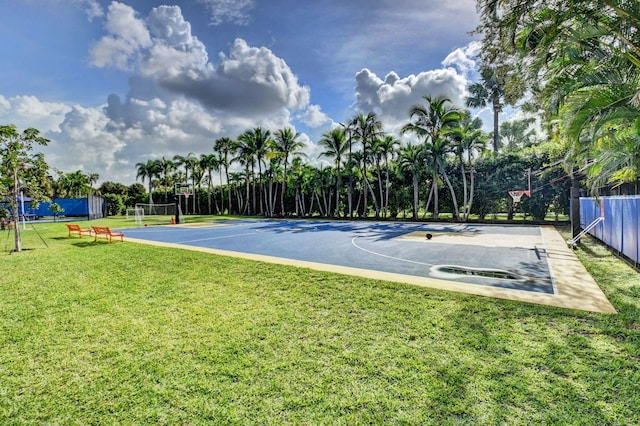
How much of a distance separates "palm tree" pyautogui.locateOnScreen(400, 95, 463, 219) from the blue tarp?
11929 millimetres

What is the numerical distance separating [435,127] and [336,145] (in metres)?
9.45

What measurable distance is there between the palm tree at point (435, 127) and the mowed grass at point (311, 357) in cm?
1848

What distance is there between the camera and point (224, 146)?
4184 cm

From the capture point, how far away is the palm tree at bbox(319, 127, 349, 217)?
29109 mm

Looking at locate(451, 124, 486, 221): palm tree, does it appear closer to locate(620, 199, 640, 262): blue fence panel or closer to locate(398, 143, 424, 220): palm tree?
locate(398, 143, 424, 220): palm tree

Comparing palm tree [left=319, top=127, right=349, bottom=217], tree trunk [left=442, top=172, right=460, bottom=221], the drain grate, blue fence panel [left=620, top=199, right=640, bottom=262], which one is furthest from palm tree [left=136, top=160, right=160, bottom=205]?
Result: blue fence panel [left=620, top=199, right=640, bottom=262]

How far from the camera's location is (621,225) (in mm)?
8758

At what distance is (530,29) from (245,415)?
9.55 m

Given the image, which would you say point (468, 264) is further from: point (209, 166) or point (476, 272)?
point (209, 166)

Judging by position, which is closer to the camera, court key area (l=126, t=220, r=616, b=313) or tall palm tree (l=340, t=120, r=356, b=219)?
court key area (l=126, t=220, r=616, b=313)

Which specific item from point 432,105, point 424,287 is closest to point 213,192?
point 432,105

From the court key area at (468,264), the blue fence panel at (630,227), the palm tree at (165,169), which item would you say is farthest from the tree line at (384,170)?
the blue fence panel at (630,227)

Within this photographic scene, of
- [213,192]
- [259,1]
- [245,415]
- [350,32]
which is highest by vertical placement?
[259,1]

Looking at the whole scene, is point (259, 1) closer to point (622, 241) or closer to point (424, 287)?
point (424, 287)
